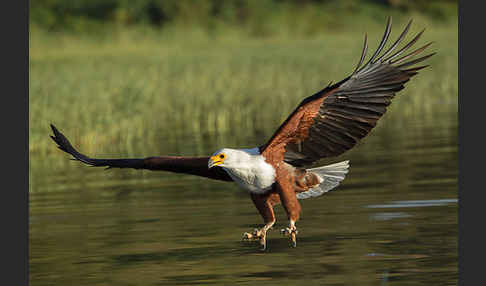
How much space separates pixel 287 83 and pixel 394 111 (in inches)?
121

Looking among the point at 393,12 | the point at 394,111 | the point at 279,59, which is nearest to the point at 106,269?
the point at 394,111

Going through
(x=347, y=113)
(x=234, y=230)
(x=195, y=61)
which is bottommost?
(x=234, y=230)

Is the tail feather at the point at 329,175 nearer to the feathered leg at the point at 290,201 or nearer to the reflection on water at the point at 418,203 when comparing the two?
the feathered leg at the point at 290,201

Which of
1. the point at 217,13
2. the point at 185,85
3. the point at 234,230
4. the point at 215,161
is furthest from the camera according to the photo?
the point at 217,13

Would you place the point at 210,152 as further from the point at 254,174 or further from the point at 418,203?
the point at 254,174

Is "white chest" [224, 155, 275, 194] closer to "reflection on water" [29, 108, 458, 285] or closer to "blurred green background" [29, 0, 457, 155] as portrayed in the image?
"reflection on water" [29, 108, 458, 285]

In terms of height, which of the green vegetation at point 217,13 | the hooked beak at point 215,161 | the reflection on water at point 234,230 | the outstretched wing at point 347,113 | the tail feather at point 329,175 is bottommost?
the reflection on water at point 234,230

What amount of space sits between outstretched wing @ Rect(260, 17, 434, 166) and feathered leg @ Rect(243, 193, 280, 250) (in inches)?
11.7

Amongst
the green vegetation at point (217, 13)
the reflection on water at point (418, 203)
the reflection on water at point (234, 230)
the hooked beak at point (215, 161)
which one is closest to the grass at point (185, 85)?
the reflection on water at point (234, 230)

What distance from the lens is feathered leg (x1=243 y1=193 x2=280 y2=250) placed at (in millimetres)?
7817

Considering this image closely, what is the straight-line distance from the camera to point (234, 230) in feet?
29.8

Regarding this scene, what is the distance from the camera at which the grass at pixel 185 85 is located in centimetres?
1580

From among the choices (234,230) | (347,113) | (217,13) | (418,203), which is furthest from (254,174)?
(217,13)

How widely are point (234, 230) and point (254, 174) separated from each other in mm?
1321
